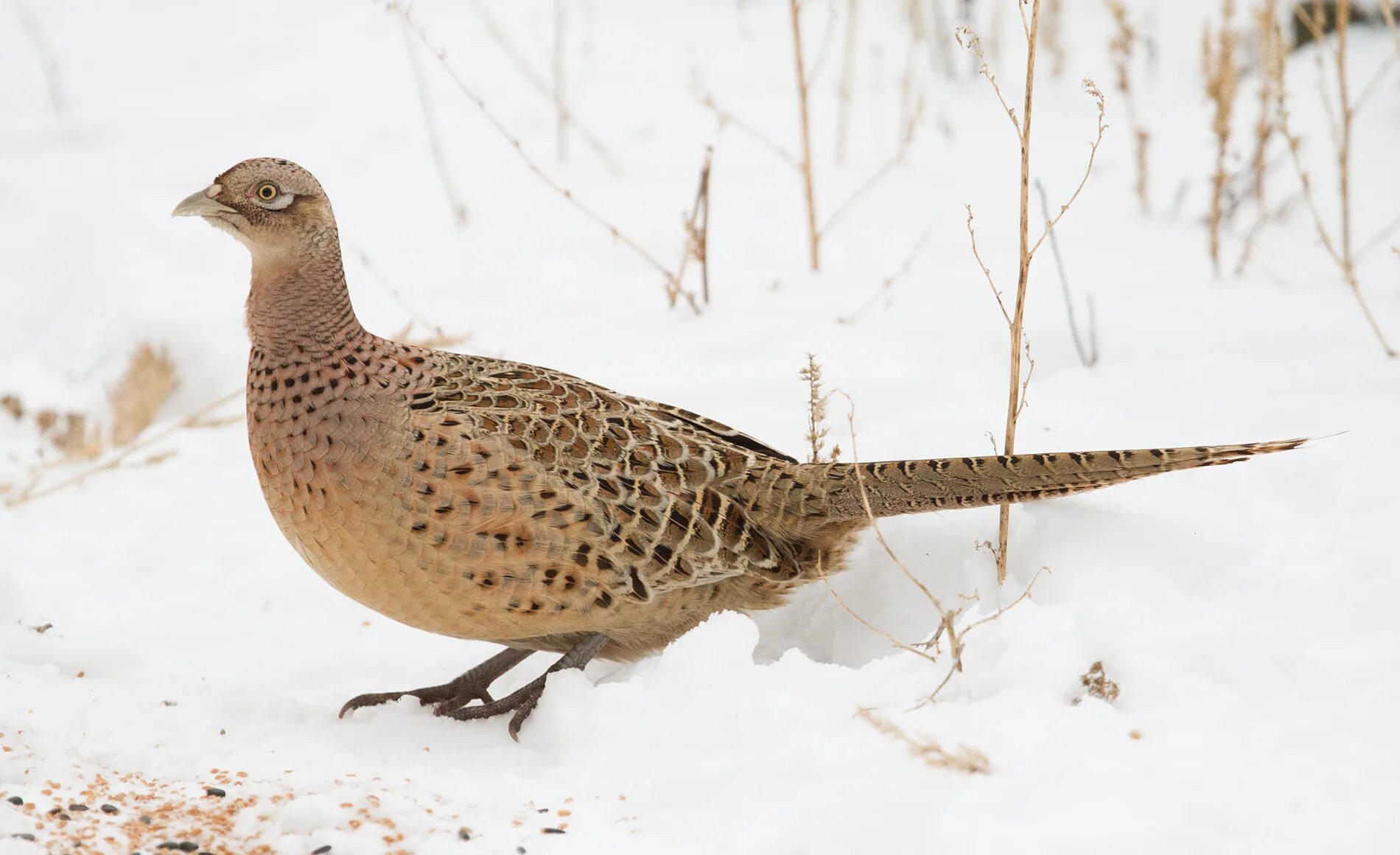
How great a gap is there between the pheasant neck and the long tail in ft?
4.84

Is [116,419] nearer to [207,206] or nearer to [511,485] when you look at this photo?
[207,206]

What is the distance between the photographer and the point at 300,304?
12.0 ft

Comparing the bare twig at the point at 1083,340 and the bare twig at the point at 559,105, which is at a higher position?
the bare twig at the point at 559,105

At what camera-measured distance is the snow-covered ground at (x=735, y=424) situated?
2830 millimetres

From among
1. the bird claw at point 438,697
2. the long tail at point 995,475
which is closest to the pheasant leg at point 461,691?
the bird claw at point 438,697

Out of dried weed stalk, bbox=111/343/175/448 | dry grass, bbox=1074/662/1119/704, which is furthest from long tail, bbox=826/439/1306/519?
dried weed stalk, bbox=111/343/175/448

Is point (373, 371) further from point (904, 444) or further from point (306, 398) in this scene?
point (904, 444)

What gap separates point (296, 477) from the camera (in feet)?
11.5

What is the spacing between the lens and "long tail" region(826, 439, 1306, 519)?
3.35 m

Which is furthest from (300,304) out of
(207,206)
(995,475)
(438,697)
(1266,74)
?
(1266,74)

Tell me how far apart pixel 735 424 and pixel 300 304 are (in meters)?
1.86

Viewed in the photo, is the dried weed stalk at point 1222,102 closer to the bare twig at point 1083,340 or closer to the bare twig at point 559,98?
the bare twig at point 1083,340

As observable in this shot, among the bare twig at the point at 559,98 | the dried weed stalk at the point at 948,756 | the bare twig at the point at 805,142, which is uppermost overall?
the bare twig at the point at 559,98

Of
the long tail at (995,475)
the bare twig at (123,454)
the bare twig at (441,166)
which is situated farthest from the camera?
the bare twig at (441,166)
